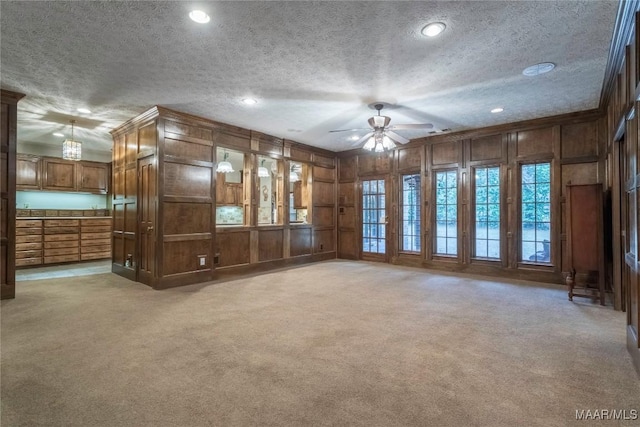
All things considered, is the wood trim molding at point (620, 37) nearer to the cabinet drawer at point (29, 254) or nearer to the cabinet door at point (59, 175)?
the cabinet drawer at point (29, 254)

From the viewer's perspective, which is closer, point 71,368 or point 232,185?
point 71,368

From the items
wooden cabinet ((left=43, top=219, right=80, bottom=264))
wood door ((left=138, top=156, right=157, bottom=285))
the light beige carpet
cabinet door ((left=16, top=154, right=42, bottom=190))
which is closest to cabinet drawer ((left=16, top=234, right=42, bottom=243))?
wooden cabinet ((left=43, top=219, right=80, bottom=264))

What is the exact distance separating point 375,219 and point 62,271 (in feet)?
21.7

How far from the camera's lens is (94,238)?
7512 mm

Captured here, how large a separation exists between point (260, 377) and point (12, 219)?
436 cm

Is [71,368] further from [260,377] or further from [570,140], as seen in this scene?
[570,140]

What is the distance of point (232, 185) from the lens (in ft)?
27.7

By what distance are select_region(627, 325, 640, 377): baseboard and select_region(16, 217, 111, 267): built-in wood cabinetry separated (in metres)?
9.21

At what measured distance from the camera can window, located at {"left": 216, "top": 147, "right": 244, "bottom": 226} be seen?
7.75m

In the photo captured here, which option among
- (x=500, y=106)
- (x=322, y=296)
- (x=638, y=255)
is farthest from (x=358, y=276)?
(x=638, y=255)

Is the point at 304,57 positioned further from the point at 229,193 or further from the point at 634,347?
the point at 229,193

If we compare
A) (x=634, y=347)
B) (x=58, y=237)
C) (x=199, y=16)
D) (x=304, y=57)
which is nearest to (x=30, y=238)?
(x=58, y=237)

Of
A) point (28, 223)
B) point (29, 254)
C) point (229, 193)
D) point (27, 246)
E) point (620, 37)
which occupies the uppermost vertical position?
point (620, 37)

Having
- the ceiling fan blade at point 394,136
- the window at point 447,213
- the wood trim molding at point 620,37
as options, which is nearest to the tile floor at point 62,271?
the ceiling fan blade at point 394,136
